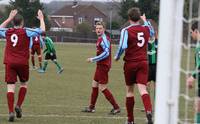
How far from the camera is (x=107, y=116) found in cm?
1068

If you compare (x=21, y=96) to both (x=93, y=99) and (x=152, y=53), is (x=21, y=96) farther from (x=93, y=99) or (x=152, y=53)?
(x=152, y=53)

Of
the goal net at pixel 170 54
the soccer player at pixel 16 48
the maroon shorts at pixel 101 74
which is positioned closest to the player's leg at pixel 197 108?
the goal net at pixel 170 54

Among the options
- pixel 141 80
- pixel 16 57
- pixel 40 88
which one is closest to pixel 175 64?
pixel 141 80

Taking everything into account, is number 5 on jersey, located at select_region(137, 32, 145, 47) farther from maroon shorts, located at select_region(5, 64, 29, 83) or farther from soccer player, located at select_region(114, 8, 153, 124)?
maroon shorts, located at select_region(5, 64, 29, 83)

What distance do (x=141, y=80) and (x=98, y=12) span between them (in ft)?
361

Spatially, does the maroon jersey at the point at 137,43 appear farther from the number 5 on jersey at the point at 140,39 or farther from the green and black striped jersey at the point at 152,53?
the green and black striped jersey at the point at 152,53

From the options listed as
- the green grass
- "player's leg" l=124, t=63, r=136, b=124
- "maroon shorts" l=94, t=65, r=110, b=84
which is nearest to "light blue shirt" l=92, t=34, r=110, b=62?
"maroon shorts" l=94, t=65, r=110, b=84

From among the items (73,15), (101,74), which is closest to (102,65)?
(101,74)

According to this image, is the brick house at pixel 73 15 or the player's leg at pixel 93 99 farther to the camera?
the brick house at pixel 73 15

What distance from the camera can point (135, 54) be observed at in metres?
9.12

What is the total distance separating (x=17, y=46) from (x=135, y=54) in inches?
81.2

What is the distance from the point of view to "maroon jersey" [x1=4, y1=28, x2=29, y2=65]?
9.65 meters

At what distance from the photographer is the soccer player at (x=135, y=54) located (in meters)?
8.94

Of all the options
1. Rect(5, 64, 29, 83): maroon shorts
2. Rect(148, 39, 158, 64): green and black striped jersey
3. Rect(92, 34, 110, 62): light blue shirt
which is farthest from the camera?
Rect(148, 39, 158, 64): green and black striped jersey
